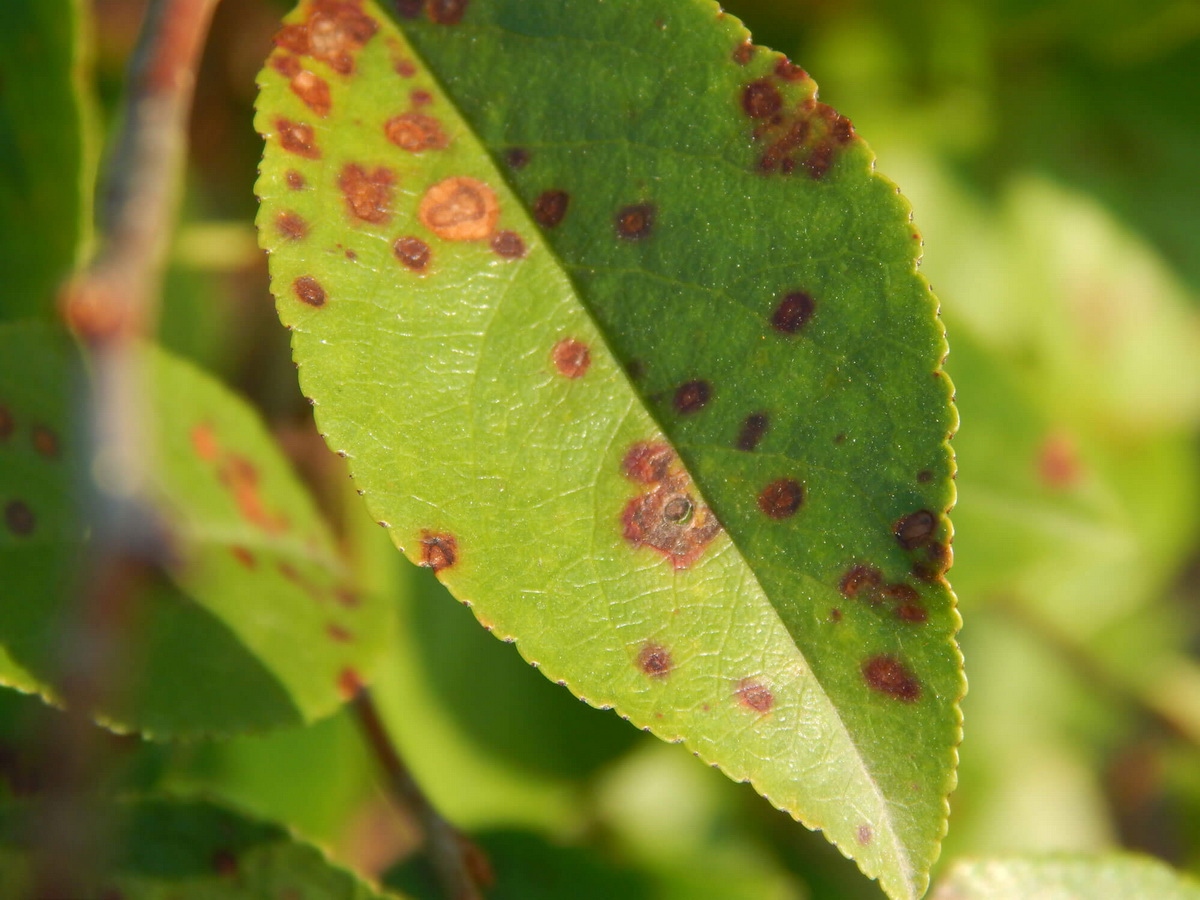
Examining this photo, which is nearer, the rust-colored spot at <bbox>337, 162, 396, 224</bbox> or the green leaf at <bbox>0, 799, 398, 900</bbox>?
the rust-colored spot at <bbox>337, 162, 396, 224</bbox>

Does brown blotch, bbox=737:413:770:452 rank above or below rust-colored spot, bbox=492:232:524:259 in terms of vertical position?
below

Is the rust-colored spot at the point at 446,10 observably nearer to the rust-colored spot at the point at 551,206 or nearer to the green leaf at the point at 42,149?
the rust-colored spot at the point at 551,206

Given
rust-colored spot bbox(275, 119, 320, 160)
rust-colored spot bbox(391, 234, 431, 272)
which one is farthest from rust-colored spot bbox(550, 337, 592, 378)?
rust-colored spot bbox(275, 119, 320, 160)

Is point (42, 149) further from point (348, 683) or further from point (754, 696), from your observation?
point (754, 696)

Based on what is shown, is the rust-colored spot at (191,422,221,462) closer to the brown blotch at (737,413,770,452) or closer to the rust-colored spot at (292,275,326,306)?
the rust-colored spot at (292,275,326,306)

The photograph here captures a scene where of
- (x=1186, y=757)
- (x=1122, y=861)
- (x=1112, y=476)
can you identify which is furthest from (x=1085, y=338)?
(x=1122, y=861)

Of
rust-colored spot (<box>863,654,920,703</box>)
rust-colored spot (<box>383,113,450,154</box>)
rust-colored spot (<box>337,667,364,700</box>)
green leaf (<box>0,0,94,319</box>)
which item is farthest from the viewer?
green leaf (<box>0,0,94,319</box>)
